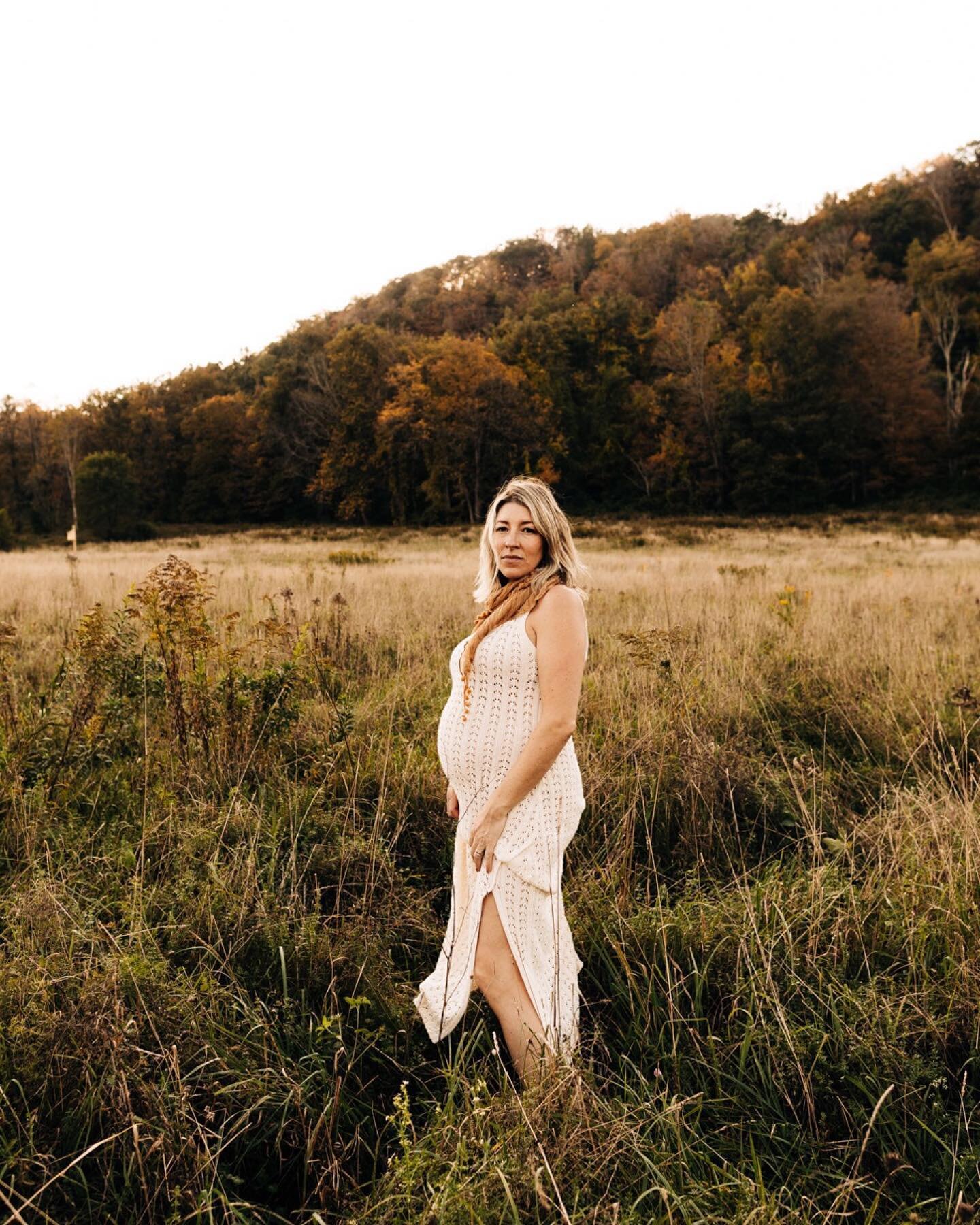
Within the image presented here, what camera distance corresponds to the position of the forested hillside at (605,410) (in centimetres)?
4856

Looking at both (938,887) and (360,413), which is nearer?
(938,887)

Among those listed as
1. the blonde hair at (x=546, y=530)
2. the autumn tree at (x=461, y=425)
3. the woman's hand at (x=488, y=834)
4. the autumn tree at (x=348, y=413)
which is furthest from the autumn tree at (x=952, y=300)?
the woman's hand at (x=488, y=834)

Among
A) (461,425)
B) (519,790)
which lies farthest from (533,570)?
(461,425)

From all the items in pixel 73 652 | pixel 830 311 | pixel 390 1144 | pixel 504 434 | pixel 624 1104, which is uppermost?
pixel 830 311

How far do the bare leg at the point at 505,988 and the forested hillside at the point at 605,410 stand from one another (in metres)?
43.4

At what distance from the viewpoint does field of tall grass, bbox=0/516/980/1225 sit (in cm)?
182

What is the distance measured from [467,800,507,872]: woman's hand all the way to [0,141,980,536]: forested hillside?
43367mm

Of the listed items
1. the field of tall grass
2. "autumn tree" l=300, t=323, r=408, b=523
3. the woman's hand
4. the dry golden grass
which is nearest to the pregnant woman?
the woman's hand

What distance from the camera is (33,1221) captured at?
1728mm

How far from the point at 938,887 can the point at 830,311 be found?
55.7m

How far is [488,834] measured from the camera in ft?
7.55

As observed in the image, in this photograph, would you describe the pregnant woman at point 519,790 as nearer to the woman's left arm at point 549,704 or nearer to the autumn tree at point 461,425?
the woman's left arm at point 549,704

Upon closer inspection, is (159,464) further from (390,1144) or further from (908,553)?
(390,1144)

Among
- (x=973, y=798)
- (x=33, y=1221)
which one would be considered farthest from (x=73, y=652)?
(x=973, y=798)
